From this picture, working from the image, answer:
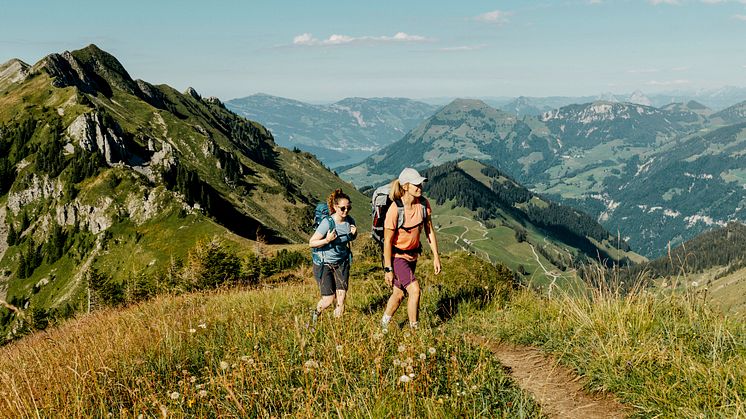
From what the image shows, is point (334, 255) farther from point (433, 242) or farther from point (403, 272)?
point (433, 242)

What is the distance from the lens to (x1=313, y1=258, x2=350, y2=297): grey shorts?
9.70m

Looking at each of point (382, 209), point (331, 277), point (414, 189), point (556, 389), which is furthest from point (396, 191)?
point (556, 389)

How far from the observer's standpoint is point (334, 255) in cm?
980

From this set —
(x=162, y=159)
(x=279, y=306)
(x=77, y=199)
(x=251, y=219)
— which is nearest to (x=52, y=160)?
(x=77, y=199)

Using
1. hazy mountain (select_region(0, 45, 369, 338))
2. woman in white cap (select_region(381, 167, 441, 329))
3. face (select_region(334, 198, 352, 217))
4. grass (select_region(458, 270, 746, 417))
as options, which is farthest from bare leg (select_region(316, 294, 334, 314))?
hazy mountain (select_region(0, 45, 369, 338))

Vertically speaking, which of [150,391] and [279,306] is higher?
[150,391]

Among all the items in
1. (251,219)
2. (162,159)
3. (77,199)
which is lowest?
(251,219)

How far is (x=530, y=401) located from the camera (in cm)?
511

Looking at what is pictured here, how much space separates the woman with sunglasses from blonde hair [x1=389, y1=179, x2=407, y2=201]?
1.20 m

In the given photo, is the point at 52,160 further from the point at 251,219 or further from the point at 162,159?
the point at 251,219

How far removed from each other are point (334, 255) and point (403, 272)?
1.73m

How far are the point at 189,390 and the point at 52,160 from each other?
171m

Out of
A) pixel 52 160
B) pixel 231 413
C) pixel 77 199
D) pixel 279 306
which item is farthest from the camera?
pixel 52 160

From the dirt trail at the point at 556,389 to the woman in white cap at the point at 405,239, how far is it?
2098 mm
